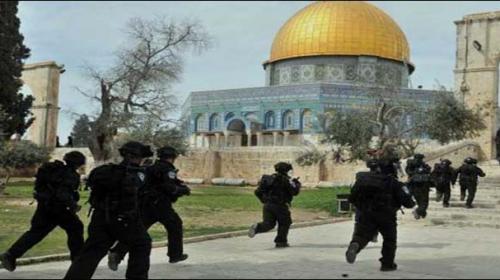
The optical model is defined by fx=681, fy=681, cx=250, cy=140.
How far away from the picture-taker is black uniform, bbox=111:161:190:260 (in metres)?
8.02

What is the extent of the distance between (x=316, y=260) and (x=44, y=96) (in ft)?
126

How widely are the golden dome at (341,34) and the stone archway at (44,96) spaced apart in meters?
19.9

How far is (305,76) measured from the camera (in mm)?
54312

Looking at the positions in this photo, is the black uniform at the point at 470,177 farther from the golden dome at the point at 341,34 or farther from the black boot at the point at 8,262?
the golden dome at the point at 341,34

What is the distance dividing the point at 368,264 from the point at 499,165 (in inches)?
679

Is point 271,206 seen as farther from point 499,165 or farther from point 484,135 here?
point 484,135

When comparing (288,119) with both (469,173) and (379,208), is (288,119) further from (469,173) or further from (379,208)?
(379,208)

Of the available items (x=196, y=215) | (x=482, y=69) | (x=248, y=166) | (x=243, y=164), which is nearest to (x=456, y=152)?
(x=482, y=69)

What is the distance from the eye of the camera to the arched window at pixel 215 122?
53.9m

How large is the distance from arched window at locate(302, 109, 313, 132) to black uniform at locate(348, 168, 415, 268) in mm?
39598

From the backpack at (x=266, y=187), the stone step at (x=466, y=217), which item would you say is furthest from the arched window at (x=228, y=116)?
the backpack at (x=266, y=187)

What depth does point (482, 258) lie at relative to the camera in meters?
9.13

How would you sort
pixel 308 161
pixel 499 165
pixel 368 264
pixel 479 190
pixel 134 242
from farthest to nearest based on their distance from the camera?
pixel 308 161
pixel 499 165
pixel 479 190
pixel 368 264
pixel 134 242

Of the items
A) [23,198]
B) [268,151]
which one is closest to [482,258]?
[23,198]
